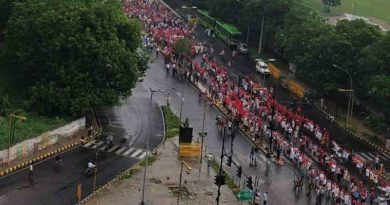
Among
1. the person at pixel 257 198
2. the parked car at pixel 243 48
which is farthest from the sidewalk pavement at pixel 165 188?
the parked car at pixel 243 48

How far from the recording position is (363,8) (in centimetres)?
15262

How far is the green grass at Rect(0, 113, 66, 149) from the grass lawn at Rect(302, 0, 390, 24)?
90.3 m

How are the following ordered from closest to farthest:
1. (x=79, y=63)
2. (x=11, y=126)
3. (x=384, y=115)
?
1. (x=11, y=126)
2. (x=79, y=63)
3. (x=384, y=115)

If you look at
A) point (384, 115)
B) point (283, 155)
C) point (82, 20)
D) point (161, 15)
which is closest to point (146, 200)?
point (283, 155)

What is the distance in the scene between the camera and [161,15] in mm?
120562

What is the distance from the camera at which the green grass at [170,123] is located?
71.7 meters

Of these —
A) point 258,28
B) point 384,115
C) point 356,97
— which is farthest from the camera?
point 258,28

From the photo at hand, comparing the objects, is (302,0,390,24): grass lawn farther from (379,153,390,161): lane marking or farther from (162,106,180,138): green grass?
(162,106,180,138): green grass

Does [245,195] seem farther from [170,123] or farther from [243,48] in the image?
[243,48]

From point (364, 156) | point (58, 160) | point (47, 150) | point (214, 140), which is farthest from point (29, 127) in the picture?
point (364, 156)

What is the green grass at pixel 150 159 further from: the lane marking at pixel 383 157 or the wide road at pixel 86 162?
the lane marking at pixel 383 157

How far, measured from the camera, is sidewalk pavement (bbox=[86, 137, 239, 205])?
56469 millimetres

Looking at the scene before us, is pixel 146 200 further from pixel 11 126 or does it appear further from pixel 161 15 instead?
pixel 161 15

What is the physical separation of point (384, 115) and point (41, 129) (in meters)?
34.6
